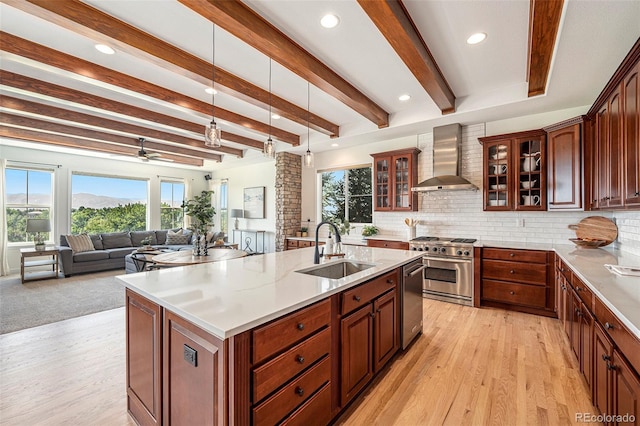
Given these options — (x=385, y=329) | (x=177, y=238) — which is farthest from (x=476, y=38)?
(x=177, y=238)

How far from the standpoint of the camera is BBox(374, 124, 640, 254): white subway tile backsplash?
387 centimetres

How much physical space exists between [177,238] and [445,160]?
6.89 m

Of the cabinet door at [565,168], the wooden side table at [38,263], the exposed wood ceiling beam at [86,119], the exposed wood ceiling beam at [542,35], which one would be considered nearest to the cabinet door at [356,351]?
the exposed wood ceiling beam at [542,35]

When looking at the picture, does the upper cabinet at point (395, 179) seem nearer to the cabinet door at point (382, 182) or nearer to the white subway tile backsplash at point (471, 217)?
the cabinet door at point (382, 182)

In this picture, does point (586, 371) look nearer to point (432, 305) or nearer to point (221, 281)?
point (432, 305)

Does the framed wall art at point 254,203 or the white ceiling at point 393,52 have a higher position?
the white ceiling at point 393,52

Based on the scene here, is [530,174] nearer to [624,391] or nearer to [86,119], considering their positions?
[624,391]

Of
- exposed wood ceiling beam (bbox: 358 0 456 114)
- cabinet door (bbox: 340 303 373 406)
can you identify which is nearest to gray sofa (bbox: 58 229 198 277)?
cabinet door (bbox: 340 303 373 406)

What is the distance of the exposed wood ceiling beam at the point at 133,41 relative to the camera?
6.68 feet

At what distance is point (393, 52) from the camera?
9.20 feet

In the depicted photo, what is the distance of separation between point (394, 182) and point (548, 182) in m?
2.14

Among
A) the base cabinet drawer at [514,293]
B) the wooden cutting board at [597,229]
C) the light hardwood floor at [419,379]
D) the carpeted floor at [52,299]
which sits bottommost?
the light hardwood floor at [419,379]

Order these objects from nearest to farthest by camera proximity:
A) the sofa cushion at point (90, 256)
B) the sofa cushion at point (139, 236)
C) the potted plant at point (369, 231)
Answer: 1. the potted plant at point (369, 231)
2. the sofa cushion at point (90, 256)
3. the sofa cushion at point (139, 236)

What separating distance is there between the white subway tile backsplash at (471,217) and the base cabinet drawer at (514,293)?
2.68 ft
